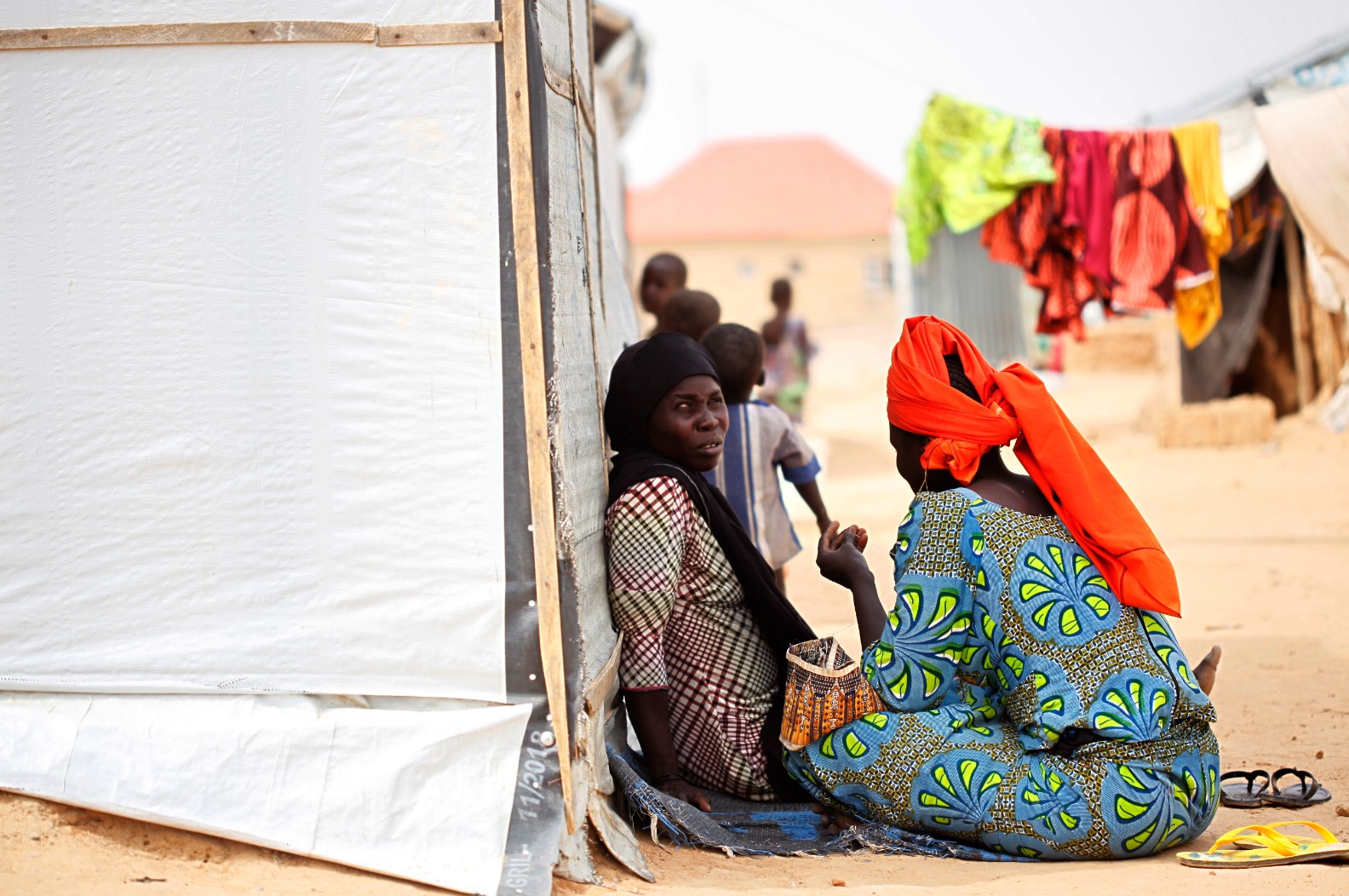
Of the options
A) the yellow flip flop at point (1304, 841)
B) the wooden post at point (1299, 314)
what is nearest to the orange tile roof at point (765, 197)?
the wooden post at point (1299, 314)

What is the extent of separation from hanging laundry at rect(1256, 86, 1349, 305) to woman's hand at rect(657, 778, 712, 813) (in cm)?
604

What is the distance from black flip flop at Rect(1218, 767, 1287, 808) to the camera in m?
3.57

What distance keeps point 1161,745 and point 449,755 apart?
1789mm

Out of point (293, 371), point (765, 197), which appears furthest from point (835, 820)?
point (765, 197)

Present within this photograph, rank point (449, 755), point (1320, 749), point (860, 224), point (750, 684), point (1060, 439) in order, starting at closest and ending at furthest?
point (449, 755)
point (1060, 439)
point (750, 684)
point (1320, 749)
point (860, 224)

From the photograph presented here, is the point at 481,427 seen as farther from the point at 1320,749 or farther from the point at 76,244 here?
the point at 1320,749

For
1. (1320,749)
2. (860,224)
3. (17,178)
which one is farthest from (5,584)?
(860,224)

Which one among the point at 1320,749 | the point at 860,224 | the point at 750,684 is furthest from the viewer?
the point at 860,224

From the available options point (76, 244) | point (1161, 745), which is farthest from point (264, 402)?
point (1161, 745)

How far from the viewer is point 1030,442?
10.1 feet

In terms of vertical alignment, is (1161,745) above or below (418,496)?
below

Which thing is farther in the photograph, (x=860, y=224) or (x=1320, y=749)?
(x=860, y=224)

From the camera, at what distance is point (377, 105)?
2.89m

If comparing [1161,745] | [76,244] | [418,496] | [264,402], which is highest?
[76,244]
